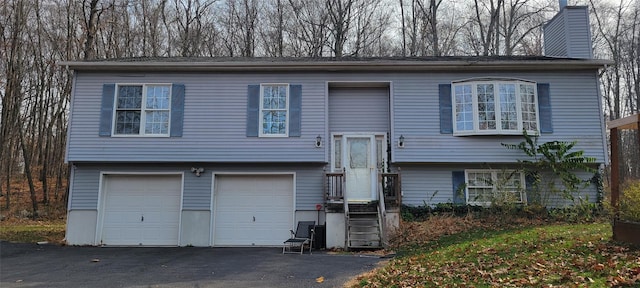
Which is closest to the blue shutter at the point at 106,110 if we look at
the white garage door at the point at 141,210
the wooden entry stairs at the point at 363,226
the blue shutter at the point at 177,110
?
the white garage door at the point at 141,210

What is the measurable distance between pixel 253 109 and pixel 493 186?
7409mm

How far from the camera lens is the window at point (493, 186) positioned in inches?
473

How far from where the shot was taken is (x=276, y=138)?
40.6ft

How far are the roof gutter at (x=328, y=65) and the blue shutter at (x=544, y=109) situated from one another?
2.06 ft

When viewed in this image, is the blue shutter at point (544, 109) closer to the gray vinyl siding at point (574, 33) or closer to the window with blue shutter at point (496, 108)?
the window with blue shutter at point (496, 108)

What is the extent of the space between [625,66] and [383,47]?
14.2 meters

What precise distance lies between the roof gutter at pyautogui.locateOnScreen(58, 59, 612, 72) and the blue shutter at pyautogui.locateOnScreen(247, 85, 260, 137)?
64 cm

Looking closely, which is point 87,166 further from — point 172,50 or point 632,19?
point 632,19

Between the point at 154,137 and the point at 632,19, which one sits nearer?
the point at 154,137

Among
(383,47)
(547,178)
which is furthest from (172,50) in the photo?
(547,178)

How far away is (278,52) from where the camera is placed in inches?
987

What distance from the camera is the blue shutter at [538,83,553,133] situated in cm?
1220

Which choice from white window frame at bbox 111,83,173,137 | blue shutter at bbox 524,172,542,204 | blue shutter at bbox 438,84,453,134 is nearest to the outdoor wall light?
white window frame at bbox 111,83,173,137

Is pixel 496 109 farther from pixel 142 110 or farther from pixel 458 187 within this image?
pixel 142 110
